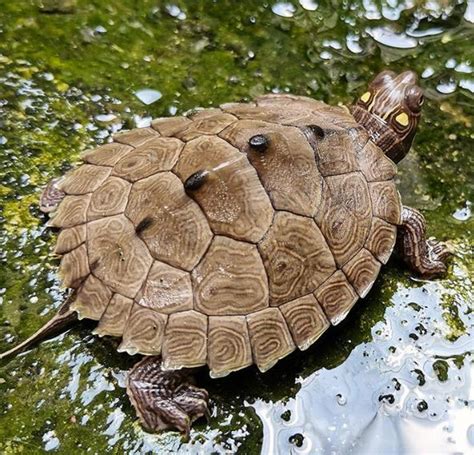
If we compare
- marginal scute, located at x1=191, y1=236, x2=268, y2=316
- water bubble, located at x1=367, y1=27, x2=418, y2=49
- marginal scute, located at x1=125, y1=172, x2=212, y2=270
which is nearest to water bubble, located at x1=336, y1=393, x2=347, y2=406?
marginal scute, located at x1=191, y1=236, x2=268, y2=316

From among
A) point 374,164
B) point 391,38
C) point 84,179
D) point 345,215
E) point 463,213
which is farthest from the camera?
point 391,38

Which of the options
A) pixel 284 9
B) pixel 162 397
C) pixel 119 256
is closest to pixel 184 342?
pixel 162 397

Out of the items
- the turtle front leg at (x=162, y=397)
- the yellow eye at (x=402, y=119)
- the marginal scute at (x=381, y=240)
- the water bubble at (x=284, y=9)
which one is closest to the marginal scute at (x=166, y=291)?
the turtle front leg at (x=162, y=397)

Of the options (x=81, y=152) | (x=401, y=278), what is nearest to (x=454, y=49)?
(x=401, y=278)

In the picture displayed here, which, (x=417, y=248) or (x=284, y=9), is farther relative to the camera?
(x=284, y=9)

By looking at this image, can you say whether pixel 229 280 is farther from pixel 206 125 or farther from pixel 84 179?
pixel 84 179

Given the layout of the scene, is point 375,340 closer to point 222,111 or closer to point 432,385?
point 432,385

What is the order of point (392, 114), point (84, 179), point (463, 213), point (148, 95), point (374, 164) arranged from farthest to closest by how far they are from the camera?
point (148, 95), point (463, 213), point (392, 114), point (374, 164), point (84, 179)
